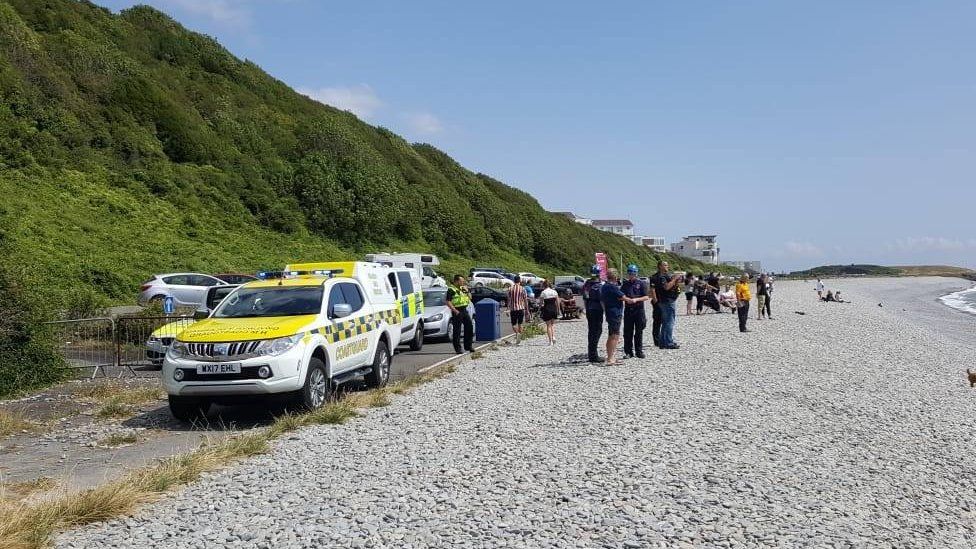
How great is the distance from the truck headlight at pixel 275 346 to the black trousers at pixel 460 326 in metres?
7.30

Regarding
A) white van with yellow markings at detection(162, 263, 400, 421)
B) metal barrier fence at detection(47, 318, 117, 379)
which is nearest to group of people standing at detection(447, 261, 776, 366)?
white van with yellow markings at detection(162, 263, 400, 421)

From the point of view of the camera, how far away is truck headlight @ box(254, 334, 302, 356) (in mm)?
9047

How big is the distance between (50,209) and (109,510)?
2455 cm

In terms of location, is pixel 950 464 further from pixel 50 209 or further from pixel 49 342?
pixel 50 209

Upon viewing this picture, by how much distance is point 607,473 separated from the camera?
270 inches

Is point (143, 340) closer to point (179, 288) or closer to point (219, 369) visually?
point (219, 369)

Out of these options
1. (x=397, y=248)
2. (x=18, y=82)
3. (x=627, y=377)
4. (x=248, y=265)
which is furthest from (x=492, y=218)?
(x=627, y=377)

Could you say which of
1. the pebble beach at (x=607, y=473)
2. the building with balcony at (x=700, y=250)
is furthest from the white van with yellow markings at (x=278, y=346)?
the building with balcony at (x=700, y=250)

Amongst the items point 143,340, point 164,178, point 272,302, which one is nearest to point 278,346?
point 272,302

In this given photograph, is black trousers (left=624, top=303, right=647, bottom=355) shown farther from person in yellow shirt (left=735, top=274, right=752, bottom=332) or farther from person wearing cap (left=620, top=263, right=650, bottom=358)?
person in yellow shirt (left=735, top=274, right=752, bottom=332)

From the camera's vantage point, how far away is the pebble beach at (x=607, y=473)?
211 inches

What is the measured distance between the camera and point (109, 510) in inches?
221

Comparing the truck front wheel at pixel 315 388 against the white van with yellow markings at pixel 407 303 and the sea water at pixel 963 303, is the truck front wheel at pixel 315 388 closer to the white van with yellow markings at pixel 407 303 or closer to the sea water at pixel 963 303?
the white van with yellow markings at pixel 407 303

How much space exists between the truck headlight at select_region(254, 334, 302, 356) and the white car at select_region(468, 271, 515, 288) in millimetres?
30777
